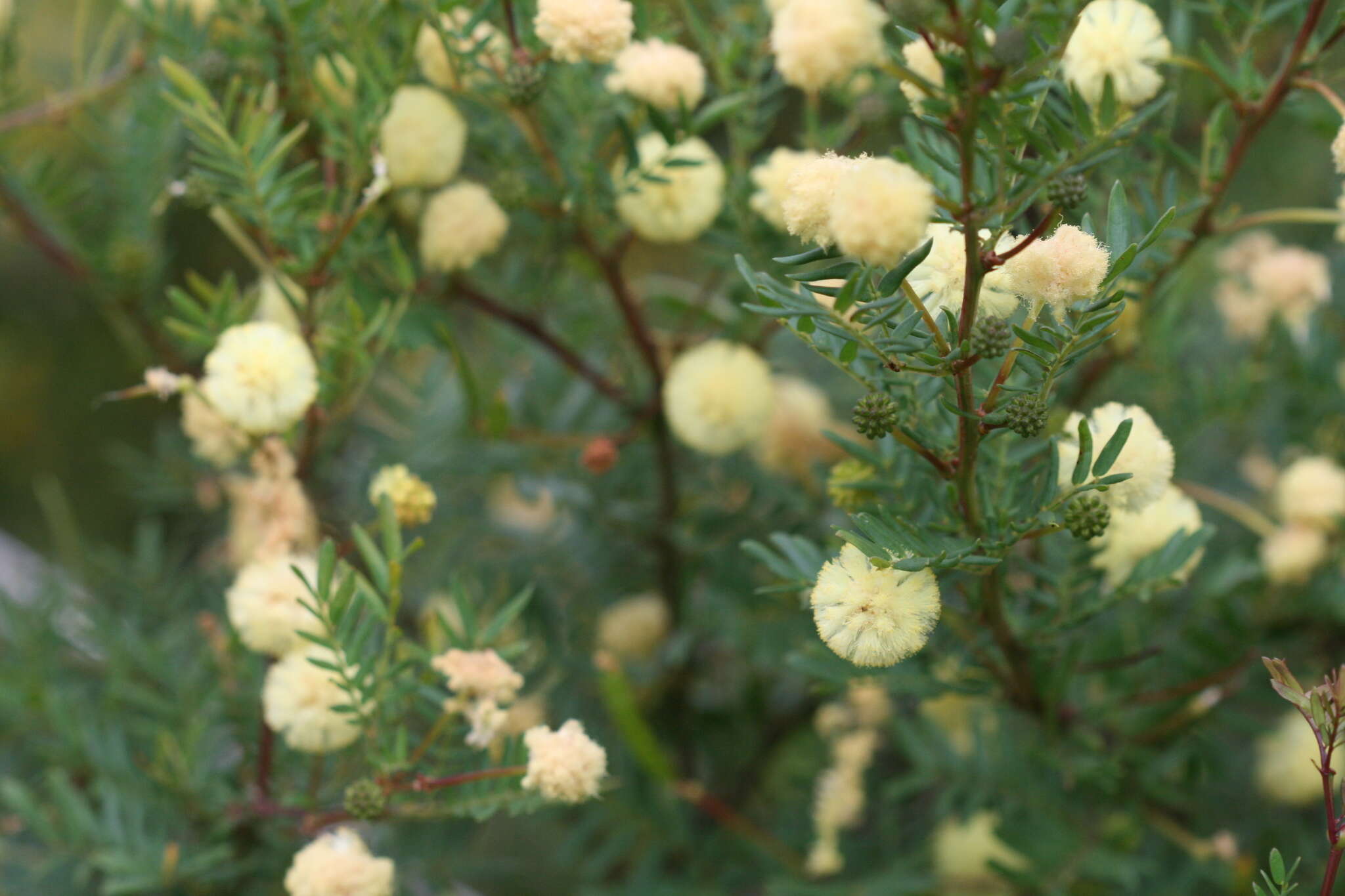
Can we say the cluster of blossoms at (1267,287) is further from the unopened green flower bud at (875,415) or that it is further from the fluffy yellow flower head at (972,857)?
the unopened green flower bud at (875,415)

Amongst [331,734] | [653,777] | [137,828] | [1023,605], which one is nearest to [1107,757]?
[1023,605]

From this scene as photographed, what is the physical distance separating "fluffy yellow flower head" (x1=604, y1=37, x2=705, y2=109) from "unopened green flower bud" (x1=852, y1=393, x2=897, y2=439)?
0.27m

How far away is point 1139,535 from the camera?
1.80 feet

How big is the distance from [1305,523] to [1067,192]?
43cm

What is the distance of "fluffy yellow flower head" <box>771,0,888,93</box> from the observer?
0.33 m

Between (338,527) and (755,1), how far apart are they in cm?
47

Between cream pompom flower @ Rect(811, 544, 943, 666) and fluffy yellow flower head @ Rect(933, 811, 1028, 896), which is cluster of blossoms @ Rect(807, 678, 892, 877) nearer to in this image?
fluffy yellow flower head @ Rect(933, 811, 1028, 896)

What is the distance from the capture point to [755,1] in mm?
721

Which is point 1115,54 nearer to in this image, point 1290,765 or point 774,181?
point 774,181

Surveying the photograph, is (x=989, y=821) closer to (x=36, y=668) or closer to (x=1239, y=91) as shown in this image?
(x=1239, y=91)

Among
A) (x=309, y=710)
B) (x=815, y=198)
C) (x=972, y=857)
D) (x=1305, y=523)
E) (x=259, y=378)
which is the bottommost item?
(x=972, y=857)

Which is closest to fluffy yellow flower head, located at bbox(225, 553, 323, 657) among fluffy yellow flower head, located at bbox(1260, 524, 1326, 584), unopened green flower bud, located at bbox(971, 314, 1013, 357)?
unopened green flower bud, located at bbox(971, 314, 1013, 357)

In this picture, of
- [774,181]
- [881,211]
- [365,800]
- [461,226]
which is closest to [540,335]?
[461,226]

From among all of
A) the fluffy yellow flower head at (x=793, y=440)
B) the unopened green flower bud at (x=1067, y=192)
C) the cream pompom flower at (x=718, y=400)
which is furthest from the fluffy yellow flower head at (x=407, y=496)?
the unopened green flower bud at (x=1067, y=192)
